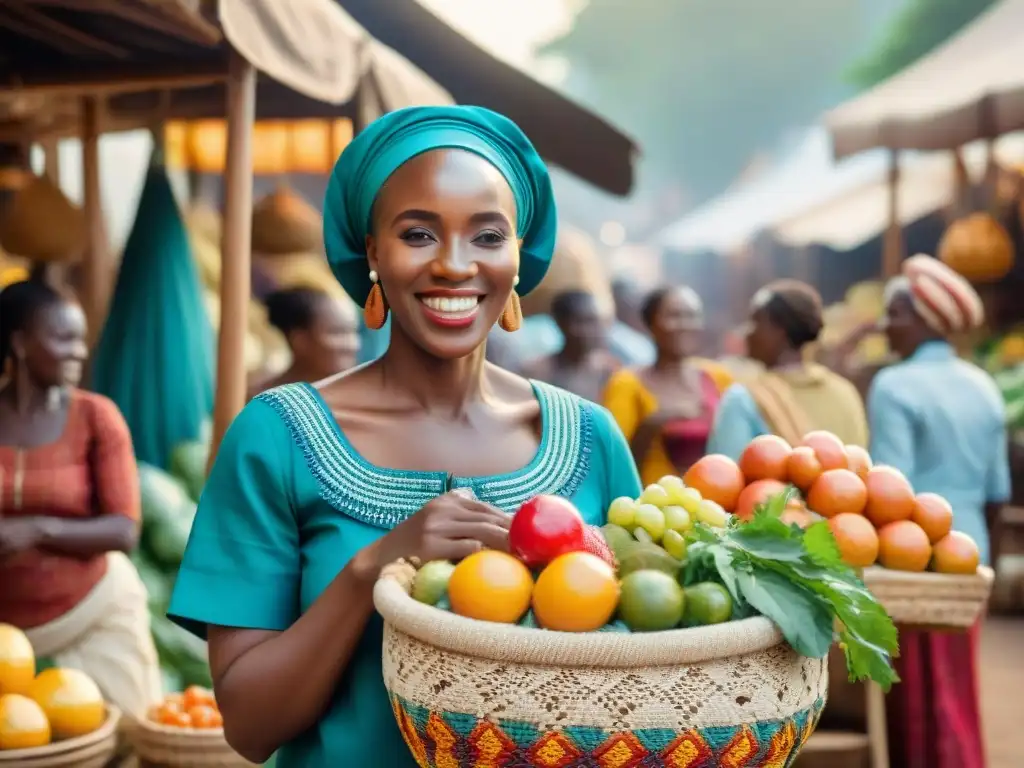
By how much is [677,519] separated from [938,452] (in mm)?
3513

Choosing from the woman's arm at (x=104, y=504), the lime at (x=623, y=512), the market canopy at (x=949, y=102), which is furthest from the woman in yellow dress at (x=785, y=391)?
the market canopy at (x=949, y=102)

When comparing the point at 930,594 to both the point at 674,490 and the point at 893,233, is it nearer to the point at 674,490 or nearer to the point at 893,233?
the point at 674,490

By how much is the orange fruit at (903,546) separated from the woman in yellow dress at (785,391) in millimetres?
1444

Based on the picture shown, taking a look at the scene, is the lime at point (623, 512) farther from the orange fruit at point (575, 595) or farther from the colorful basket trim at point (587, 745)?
the colorful basket trim at point (587, 745)

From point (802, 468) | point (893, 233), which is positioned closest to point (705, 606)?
point (802, 468)

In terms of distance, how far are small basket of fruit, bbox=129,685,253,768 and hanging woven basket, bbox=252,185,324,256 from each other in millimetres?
3819

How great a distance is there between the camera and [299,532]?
177cm

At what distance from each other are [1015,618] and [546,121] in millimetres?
5085

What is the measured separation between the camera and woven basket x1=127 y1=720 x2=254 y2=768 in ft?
12.4

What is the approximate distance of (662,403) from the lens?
5789 mm

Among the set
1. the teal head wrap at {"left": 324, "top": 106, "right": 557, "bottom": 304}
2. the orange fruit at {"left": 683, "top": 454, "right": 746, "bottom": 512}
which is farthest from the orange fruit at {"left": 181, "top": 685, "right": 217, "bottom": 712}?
the teal head wrap at {"left": 324, "top": 106, "right": 557, "bottom": 304}

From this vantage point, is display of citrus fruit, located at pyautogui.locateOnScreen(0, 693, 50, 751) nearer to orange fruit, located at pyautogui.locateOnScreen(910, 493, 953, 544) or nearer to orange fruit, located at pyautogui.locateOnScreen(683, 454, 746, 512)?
orange fruit, located at pyautogui.locateOnScreen(683, 454, 746, 512)

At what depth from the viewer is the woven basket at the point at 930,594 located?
10.0ft

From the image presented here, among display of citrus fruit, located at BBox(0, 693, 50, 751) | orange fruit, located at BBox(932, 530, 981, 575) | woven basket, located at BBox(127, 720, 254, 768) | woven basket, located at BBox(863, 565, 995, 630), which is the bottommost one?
woven basket, located at BBox(127, 720, 254, 768)
